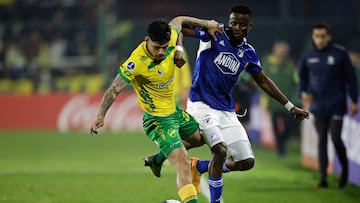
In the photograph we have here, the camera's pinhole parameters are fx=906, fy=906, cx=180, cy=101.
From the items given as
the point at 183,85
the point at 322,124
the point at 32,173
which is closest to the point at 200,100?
the point at 322,124

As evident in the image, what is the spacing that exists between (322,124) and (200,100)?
381 centimetres

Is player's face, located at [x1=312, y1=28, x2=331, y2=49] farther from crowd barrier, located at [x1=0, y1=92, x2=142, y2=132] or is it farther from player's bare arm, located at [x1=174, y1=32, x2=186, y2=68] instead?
crowd barrier, located at [x1=0, y1=92, x2=142, y2=132]

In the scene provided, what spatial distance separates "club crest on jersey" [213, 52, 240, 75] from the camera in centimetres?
1036

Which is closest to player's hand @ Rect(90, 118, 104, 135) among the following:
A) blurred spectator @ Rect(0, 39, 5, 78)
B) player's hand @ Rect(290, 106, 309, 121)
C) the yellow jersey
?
the yellow jersey

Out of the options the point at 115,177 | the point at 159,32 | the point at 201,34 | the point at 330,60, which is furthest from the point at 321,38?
the point at 159,32

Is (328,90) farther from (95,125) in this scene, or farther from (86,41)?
(86,41)

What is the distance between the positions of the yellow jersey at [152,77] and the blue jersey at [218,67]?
23.2 inches

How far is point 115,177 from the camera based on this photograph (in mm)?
14469

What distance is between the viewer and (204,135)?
1036 centimetres

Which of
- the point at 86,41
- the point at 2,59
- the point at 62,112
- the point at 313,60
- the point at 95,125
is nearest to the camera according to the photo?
the point at 95,125

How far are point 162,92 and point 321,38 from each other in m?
4.61

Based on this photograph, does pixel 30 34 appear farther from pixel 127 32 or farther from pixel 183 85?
pixel 183 85

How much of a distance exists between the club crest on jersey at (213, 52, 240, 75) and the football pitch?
202 cm

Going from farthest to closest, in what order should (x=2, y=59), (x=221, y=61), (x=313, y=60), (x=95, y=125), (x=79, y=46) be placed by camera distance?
(x=79, y=46)
(x=2, y=59)
(x=313, y=60)
(x=221, y=61)
(x=95, y=125)
